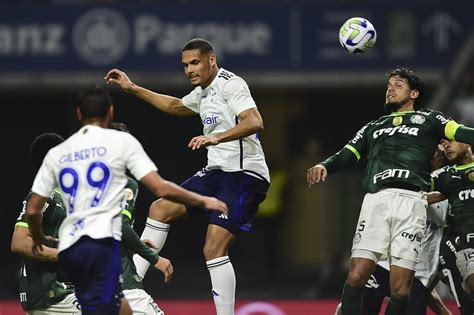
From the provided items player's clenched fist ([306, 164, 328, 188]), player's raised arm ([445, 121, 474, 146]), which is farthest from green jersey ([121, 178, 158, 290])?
player's raised arm ([445, 121, 474, 146])

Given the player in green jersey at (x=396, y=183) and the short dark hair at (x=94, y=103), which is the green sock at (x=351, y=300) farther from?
the short dark hair at (x=94, y=103)

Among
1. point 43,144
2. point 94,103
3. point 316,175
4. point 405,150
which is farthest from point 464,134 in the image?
point 43,144

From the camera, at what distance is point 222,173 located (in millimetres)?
9344

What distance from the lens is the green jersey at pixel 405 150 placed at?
9.30 meters

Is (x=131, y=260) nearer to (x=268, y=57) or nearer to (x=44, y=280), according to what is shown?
(x=44, y=280)

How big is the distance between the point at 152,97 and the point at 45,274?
1.97 m

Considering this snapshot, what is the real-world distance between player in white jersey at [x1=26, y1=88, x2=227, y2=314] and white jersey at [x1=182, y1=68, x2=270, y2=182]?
6.34ft

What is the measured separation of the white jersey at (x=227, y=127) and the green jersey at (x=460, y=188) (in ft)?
6.10

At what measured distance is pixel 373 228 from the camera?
9.22 meters

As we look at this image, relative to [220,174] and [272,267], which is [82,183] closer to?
A: [220,174]

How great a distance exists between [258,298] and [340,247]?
343 centimetres

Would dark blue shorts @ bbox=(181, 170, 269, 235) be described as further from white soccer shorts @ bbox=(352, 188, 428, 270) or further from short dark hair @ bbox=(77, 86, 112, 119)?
short dark hair @ bbox=(77, 86, 112, 119)

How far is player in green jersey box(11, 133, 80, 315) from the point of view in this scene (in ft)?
28.5

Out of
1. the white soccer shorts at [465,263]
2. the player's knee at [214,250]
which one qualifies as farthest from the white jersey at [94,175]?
the white soccer shorts at [465,263]
